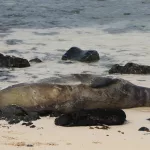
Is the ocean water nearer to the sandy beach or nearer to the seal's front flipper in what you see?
the sandy beach

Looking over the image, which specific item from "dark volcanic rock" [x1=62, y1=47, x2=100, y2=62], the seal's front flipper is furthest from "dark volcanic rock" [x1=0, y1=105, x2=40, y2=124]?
"dark volcanic rock" [x1=62, y1=47, x2=100, y2=62]

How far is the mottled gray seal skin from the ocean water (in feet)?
4.84

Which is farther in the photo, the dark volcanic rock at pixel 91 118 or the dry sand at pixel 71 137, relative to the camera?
the dark volcanic rock at pixel 91 118

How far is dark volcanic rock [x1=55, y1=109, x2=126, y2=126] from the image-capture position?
623 centimetres

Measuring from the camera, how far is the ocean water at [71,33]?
9.87m

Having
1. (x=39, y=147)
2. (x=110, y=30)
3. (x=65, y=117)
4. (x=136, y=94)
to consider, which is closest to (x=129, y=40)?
(x=110, y=30)

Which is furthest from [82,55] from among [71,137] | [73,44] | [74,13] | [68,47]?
[74,13]

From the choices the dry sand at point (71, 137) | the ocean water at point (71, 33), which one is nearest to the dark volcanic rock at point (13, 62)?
the ocean water at point (71, 33)

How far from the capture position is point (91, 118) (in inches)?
246

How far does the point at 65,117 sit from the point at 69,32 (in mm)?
8405

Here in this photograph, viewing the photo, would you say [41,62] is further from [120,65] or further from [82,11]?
[82,11]

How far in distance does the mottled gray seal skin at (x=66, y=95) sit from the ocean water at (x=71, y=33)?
1475mm

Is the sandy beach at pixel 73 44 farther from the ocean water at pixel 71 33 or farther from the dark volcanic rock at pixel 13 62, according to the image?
the dark volcanic rock at pixel 13 62

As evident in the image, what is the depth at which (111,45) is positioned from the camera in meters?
12.3
